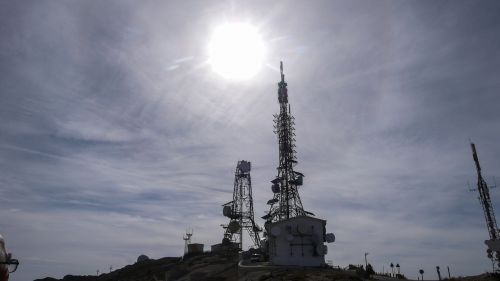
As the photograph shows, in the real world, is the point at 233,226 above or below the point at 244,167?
below

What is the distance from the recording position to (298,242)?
170 ft

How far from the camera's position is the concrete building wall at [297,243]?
5141 cm

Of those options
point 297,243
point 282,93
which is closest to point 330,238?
point 297,243

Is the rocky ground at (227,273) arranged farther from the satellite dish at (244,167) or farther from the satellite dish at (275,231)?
the satellite dish at (244,167)

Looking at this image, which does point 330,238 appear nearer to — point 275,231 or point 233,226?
point 275,231

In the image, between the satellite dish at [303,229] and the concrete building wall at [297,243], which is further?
the satellite dish at [303,229]

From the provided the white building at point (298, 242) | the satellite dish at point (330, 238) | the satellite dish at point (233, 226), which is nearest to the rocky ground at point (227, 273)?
the white building at point (298, 242)

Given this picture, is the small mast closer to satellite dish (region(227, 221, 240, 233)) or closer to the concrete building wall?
the concrete building wall

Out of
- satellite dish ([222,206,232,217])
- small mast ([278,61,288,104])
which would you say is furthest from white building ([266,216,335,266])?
satellite dish ([222,206,232,217])

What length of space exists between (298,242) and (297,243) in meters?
0.20

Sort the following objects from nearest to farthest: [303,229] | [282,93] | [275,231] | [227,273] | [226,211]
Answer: [275,231] < [303,229] < [227,273] < [282,93] < [226,211]

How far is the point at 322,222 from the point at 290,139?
57.4 ft

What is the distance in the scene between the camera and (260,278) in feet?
132

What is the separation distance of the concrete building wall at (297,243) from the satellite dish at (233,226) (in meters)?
32.2
